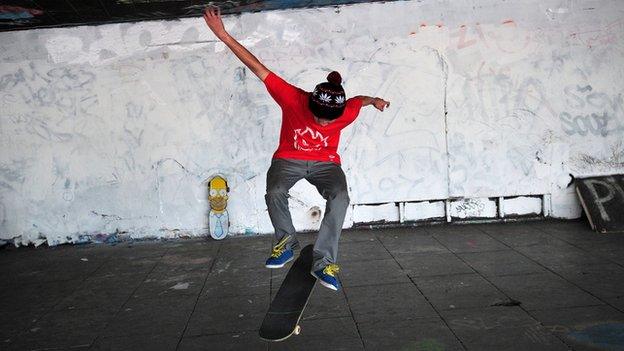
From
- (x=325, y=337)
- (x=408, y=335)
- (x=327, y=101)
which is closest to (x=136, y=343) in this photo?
(x=325, y=337)

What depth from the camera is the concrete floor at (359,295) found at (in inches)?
164

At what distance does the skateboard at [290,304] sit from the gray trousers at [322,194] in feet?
0.56

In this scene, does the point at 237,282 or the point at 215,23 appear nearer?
the point at 215,23

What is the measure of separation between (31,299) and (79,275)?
36.3 inches

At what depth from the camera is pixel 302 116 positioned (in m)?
4.66

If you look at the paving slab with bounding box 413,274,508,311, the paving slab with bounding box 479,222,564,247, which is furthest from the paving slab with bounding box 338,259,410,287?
the paving slab with bounding box 479,222,564,247

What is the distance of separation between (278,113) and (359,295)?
374 cm

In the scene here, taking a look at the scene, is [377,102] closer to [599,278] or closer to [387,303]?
[387,303]

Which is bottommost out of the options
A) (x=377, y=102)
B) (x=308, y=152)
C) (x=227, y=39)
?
(x=308, y=152)

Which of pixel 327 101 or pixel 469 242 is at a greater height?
pixel 327 101

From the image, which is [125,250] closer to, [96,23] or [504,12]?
[96,23]

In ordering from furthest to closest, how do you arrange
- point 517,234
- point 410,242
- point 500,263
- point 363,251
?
point 517,234 < point 410,242 < point 363,251 < point 500,263

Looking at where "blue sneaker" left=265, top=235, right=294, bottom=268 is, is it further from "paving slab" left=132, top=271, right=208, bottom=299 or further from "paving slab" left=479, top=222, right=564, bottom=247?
"paving slab" left=479, top=222, right=564, bottom=247

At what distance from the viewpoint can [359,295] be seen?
17.0 feet
